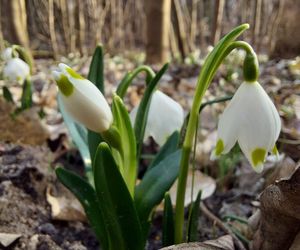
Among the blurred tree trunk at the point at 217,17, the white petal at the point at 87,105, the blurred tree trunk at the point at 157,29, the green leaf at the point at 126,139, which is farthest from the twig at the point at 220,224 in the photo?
the blurred tree trunk at the point at 217,17

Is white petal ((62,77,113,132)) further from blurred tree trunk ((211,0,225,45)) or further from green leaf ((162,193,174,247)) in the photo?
blurred tree trunk ((211,0,225,45))

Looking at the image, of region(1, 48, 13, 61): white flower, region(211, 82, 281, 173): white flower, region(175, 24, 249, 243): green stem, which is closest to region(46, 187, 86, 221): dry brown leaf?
region(175, 24, 249, 243): green stem

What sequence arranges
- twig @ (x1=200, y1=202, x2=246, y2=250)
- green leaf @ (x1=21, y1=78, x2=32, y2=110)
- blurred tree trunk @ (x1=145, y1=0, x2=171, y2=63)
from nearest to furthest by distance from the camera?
twig @ (x1=200, y1=202, x2=246, y2=250), green leaf @ (x1=21, y1=78, x2=32, y2=110), blurred tree trunk @ (x1=145, y1=0, x2=171, y2=63)

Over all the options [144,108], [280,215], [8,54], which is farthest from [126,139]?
[8,54]

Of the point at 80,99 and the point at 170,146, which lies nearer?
the point at 80,99

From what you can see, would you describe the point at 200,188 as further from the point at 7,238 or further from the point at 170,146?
the point at 7,238

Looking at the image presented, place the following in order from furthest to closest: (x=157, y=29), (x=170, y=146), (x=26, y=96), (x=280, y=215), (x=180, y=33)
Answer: (x=180, y=33), (x=157, y=29), (x=26, y=96), (x=170, y=146), (x=280, y=215)
